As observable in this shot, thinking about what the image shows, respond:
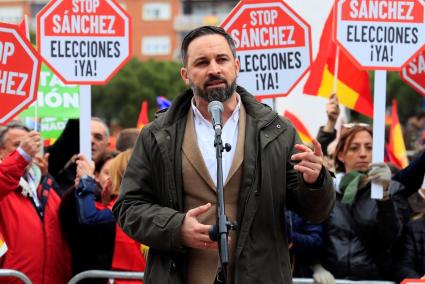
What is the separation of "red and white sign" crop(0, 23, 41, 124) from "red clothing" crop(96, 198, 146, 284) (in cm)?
86

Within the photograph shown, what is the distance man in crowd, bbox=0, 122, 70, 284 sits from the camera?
5.73 m

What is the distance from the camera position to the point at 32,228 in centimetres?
582

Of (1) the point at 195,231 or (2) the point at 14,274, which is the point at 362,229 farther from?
(1) the point at 195,231

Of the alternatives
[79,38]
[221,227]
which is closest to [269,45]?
[79,38]

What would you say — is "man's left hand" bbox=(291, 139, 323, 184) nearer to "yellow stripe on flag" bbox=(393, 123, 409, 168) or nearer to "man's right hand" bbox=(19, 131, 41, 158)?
"man's right hand" bbox=(19, 131, 41, 158)

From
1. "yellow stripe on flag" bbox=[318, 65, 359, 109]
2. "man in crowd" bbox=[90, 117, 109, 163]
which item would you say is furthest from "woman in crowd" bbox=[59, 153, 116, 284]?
"yellow stripe on flag" bbox=[318, 65, 359, 109]

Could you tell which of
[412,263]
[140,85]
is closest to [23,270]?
[412,263]

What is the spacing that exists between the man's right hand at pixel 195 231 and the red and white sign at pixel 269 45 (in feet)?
8.53

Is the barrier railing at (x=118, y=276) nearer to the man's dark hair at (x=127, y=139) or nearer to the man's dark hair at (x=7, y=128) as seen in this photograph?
the man's dark hair at (x=7, y=128)

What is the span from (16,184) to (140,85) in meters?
44.1

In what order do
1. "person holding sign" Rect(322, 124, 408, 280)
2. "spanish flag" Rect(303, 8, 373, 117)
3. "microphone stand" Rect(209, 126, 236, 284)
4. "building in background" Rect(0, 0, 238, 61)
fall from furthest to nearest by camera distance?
"building in background" Rect(0, 0, 238, 61), "spanish flag" Rect(303, 8, 373, 117), "person holding sign" Rect(322, 124, 408, 280), "microphone stand" Rect(209, 126, 236, 284)

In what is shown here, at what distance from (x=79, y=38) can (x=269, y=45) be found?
130 centimetres

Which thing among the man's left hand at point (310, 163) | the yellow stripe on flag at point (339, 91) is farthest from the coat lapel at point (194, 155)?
the yellow stripe on flag at point (339, 91)

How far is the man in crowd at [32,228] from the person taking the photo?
5730mm
